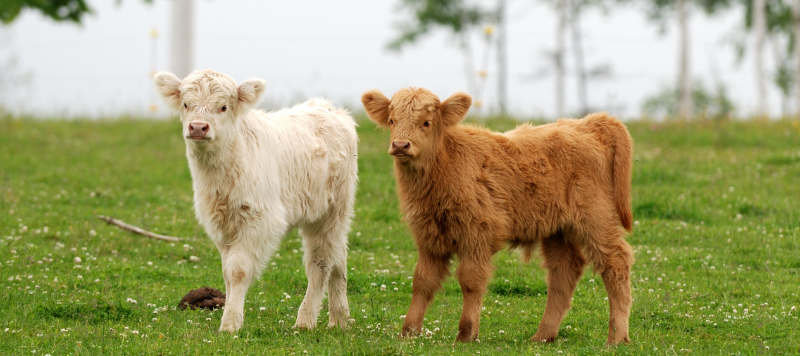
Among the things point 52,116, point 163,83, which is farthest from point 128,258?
point 52,116

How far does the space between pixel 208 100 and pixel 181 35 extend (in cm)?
2241

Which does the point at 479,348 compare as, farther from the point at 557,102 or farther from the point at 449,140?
the point at 557,102

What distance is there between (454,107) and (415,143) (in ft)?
1.97

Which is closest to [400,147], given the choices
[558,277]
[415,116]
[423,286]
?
[415,116]

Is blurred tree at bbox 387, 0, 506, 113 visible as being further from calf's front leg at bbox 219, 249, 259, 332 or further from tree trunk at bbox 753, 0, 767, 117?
calf's front leg at bbox 219, 249, 259, 332

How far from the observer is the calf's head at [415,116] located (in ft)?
24.2

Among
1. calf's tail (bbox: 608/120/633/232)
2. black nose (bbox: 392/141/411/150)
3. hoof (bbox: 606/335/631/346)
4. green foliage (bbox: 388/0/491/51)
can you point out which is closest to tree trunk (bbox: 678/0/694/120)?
green foliage (bbox: 388/0/491/51)

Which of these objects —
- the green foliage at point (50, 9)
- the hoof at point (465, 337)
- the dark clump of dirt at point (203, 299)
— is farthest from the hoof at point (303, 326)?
the green foliage at point (50, 9)

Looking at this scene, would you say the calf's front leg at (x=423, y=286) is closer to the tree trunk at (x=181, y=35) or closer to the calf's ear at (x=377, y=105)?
the calf's ear at (x=377, y=105)

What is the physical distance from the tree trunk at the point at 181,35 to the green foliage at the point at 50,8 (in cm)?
281

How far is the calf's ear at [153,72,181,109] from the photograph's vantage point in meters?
8.05

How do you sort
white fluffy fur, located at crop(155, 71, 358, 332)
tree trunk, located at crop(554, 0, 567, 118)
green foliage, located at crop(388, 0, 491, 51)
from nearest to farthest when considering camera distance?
white fluffy fur, located at crop(155, 71, 358, 332)
tree trunk, located at crop(554, 0, 567, 118)
green foliage, located at crop(388, 0, 491, 51)

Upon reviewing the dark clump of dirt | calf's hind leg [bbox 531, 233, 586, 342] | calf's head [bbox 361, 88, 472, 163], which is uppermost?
calf's head [bbox 361, 88, 472, 163]

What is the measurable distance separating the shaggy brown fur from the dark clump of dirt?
7.86 ft
